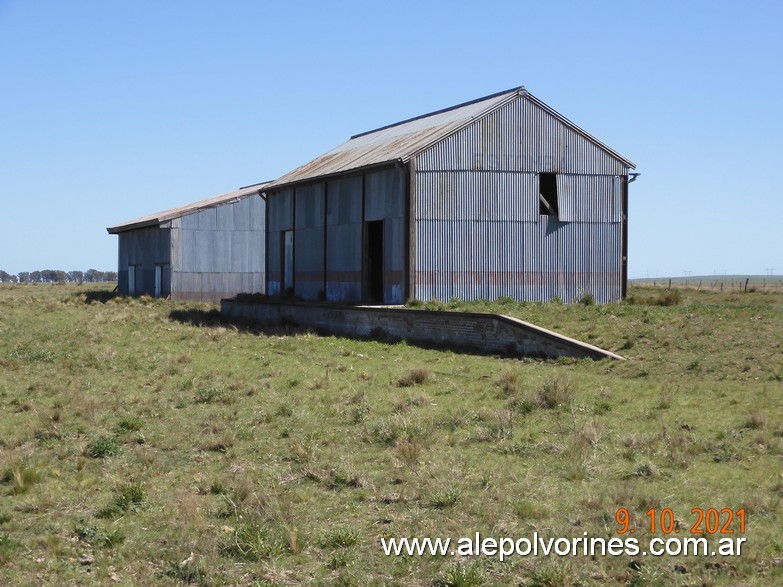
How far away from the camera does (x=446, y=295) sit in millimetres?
29875

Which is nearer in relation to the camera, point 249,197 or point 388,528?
point 388,528

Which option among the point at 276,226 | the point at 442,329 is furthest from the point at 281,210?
the point at 442,329

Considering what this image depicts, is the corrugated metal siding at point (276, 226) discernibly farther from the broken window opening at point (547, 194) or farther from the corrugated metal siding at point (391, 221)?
the broken window opening at point (547, 194)

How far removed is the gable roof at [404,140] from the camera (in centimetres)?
3031

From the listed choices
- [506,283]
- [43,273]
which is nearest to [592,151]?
[506,283]

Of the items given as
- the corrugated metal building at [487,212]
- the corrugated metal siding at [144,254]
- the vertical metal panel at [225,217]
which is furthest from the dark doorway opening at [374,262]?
the corrugated metal siding at [144,254]

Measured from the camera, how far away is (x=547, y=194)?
104 feet

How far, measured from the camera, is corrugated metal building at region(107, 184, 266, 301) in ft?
160

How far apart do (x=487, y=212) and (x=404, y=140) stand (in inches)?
211

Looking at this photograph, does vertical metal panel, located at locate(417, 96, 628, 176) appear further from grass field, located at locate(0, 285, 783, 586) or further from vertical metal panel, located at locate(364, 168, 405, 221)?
grass field, located at locate(0, 285, 783, 586)

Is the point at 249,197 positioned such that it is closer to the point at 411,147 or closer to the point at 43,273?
the point at 411,147

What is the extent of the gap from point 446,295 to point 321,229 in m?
7.73

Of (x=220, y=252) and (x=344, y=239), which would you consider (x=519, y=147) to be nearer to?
(x=344, y=239)

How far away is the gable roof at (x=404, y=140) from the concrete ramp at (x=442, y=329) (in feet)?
17.1
